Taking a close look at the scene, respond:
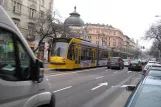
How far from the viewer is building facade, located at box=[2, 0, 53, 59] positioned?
40100 millimetres

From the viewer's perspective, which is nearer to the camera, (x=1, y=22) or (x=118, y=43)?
(x=1, y=22)

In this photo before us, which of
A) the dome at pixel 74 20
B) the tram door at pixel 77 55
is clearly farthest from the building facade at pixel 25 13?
the dome at pixel 74 20

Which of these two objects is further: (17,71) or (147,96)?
(147,96)

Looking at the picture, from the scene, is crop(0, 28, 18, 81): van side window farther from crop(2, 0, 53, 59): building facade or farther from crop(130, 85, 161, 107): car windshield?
crop(2, 0, 53, 59): building facade

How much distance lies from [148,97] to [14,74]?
1.97 m

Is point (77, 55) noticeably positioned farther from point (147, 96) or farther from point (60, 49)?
point (147, 96)

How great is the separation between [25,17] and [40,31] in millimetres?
4790

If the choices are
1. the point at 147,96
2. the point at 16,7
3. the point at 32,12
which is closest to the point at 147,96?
the point at 147,96

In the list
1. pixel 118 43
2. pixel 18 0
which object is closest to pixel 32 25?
pixel 18 0

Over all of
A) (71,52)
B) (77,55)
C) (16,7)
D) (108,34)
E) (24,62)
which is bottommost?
(24,62)

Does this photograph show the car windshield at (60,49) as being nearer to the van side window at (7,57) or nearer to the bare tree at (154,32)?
the van side window at (7,57)

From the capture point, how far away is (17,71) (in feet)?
11.2

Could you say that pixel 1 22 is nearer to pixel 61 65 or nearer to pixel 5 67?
pixel 5 67

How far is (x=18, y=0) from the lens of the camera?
1633 inches
